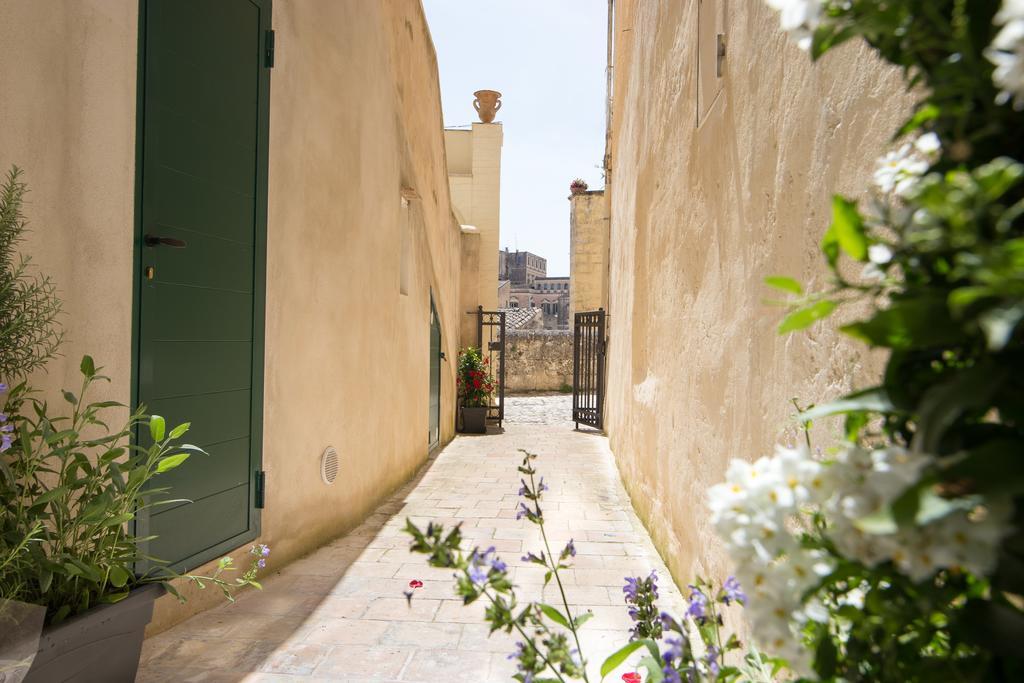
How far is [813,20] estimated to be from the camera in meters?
0.62

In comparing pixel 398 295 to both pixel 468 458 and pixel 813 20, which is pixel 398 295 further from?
pixel 813 20

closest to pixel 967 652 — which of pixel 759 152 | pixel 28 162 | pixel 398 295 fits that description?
pixel 759 152

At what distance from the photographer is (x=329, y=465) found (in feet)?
13.9

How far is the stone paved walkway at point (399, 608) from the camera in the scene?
8.22 feet

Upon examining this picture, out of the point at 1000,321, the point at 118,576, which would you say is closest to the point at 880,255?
the point at 1000,321

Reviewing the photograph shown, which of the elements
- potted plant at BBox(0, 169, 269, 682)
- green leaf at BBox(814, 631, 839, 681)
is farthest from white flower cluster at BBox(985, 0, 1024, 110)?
potted plant at BBox(0, 169, 269, 682)

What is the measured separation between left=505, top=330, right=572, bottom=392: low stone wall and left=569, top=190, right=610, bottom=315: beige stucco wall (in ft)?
6.80

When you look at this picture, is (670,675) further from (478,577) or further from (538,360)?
(538,360)

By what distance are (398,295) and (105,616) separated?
4236 mm

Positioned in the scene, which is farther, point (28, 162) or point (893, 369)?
point (28, 162)

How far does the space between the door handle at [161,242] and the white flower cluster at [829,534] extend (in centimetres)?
262

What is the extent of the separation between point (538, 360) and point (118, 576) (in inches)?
607

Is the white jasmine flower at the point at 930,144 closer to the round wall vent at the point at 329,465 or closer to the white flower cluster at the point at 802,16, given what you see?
the white flower cluster at the point at 802,16

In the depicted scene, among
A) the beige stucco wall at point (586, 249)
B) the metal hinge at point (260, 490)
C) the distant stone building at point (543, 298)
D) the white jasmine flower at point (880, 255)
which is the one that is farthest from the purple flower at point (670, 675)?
the distant stone building at point (543, 298)
